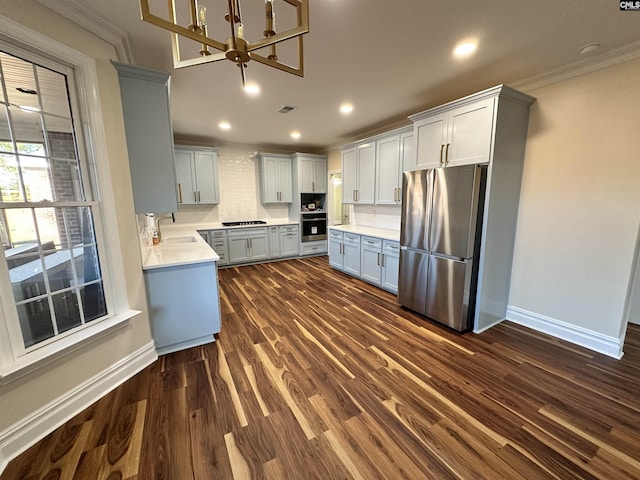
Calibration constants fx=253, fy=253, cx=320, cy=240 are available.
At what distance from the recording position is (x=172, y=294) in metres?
2.37

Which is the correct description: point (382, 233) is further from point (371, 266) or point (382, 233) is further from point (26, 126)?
point (26, 126)

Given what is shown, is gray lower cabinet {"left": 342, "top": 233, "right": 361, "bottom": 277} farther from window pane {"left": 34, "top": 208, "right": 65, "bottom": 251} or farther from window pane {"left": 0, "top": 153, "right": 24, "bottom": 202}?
window pane {"left": 0, "top": 153, "right": 24, "bottom": 202}

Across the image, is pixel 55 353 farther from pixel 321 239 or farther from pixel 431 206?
pixel 321 239

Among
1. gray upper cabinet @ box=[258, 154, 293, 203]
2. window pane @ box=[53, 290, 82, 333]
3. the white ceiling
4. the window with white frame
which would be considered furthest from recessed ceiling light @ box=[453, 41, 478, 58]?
gray upper cabinet @ box=[258, 154, 293, 203]

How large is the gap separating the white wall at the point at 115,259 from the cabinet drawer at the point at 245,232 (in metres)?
3.10

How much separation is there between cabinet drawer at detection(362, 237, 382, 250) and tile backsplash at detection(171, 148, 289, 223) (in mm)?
2950

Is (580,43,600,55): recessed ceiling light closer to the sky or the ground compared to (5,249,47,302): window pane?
closer to the sky

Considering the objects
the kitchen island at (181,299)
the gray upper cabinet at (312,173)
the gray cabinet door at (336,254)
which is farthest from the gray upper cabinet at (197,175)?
the kitchen island at (181,299)

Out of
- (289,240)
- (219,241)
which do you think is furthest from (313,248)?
(219,241)

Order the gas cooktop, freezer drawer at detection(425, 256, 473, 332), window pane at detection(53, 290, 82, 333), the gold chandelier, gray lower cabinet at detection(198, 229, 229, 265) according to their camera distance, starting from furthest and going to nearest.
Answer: the gas cooktop → gray lower cabinet at detection(198, 229, 229, 265) → freezer drawer at detection(425, 256, 473, 332) → window pane at detection(53, 290, 82, 333) → the gold chandelier

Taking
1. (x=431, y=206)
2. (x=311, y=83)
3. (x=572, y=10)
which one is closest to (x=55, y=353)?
(x=311, y=83)

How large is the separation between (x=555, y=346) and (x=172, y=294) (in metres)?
3.72

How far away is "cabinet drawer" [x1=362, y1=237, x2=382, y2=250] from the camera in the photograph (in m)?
3.88

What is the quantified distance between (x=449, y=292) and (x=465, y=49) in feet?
7.40
